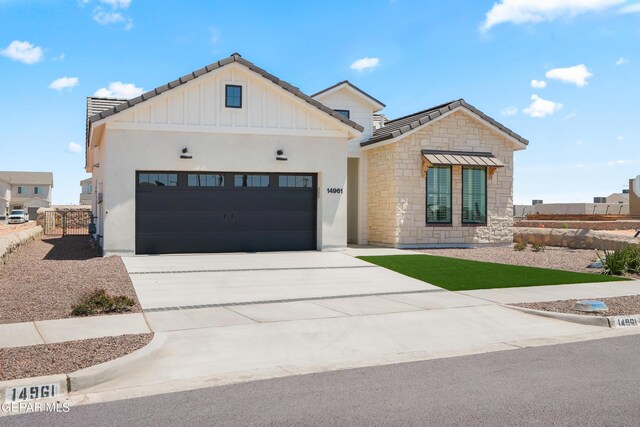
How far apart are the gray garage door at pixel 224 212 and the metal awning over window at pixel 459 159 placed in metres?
4.10

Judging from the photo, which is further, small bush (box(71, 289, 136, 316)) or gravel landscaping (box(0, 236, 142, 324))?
gravel landscaping (box(0, 236, 142, 324))

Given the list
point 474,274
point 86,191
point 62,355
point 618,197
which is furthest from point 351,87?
point 86,191

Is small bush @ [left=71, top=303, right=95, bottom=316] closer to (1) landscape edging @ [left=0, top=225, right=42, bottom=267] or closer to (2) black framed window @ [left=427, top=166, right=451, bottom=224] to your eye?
(1) landscape edging @ [left=0, top=225, right=42, bottom=267]

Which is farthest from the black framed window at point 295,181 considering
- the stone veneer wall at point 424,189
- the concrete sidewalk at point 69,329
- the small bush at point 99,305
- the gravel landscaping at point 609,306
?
the concrete sidewalk at point 69,329

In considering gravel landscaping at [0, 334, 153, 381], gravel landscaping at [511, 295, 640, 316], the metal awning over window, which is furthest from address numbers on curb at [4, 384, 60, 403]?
the metal awning over window

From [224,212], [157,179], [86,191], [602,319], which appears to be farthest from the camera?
[86,191]

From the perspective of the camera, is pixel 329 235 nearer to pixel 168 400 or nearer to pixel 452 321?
pixel 452 321

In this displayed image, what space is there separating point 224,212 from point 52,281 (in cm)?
679

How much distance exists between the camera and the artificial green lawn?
1328cm

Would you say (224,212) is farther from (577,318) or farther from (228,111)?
(577,318)

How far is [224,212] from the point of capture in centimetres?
1864

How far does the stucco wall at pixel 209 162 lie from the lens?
17.4m

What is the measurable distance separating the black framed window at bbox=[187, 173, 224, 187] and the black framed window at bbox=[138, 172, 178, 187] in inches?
16.9

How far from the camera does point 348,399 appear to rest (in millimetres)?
5828
